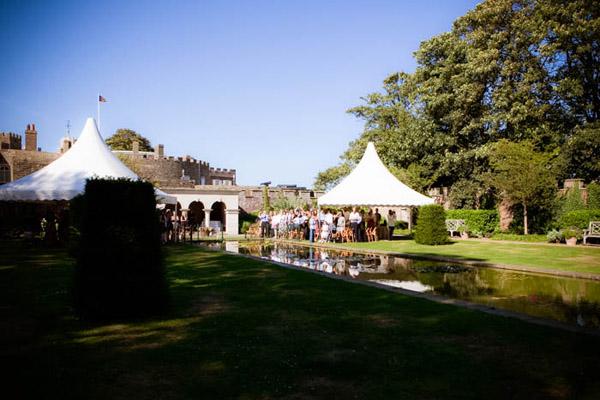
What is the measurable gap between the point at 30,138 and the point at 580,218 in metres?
45.6

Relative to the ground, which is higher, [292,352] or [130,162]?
[130,162]

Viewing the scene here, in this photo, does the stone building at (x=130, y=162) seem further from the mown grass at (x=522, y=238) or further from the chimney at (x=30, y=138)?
the mown grass at (x=522, y=238)

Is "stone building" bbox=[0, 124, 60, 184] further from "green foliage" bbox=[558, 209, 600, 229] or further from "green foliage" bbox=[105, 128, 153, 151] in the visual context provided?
"green foliage" bbox=[558, 209, 600, 229]

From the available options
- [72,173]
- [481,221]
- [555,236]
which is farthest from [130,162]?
[555,236]

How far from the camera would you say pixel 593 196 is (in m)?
20.5

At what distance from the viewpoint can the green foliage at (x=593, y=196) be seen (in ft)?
66.9

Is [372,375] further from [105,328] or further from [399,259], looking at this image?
[399,259]

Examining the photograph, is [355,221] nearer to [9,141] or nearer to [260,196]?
[260,196]

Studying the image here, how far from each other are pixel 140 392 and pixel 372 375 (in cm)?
175

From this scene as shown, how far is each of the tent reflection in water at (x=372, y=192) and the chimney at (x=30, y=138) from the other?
35696mm

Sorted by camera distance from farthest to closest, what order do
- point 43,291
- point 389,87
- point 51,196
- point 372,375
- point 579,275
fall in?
point 389,87 < point 51,196 < point 579,275 < point 43,291 < point 372,375

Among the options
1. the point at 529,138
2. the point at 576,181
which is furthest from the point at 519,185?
the point at 529,138

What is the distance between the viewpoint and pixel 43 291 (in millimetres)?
7270

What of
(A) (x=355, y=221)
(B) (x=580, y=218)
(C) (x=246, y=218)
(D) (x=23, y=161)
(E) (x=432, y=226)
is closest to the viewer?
(E) (x=432, y=226)
